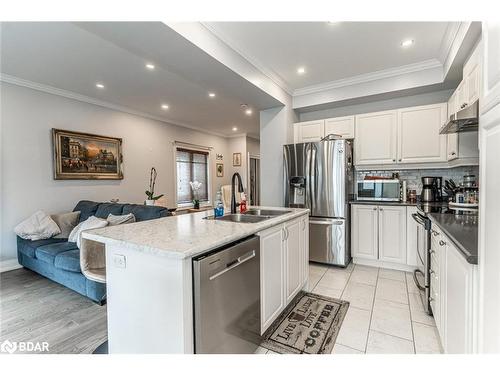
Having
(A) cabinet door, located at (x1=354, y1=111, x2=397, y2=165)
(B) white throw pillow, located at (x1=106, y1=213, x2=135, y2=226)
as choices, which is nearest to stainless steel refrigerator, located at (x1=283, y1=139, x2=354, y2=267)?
(A) cabinet door, located at (x1=354, y1=111, x2=397, y2=165)

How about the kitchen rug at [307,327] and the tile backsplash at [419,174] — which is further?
the tile backsplash at [419,174]

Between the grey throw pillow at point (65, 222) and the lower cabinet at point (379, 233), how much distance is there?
407cm

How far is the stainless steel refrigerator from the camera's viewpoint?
10.7ft

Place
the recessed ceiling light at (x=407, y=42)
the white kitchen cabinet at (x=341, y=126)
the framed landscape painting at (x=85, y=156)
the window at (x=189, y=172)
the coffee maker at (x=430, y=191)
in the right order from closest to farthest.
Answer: the recessed ceiling light at (x=407, y=42) < the coffee maker at (x=430, y=191) < the white kitchen cabinet at (x=341, y=126) < the framed landscape painting at (x=85, y=156) < the window at (x=189, y=172)

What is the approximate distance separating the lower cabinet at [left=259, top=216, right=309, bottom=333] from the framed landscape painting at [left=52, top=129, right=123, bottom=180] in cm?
369

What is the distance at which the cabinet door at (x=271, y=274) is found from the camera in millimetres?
1714

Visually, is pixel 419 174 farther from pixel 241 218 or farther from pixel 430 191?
pixel 241 218

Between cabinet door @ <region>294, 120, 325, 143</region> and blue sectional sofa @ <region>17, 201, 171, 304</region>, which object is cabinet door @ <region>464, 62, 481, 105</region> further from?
blue sectional sofa @ <region>17, 201, 171, 304</region>

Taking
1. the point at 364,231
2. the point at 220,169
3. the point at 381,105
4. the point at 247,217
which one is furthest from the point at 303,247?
the point at 220,169

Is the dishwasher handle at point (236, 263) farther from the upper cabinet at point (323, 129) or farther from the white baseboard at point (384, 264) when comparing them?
the upper cabinet at point (323, 129)

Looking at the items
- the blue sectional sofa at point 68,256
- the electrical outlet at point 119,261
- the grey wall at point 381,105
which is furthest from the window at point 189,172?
the electrical outlet at point 119,261
